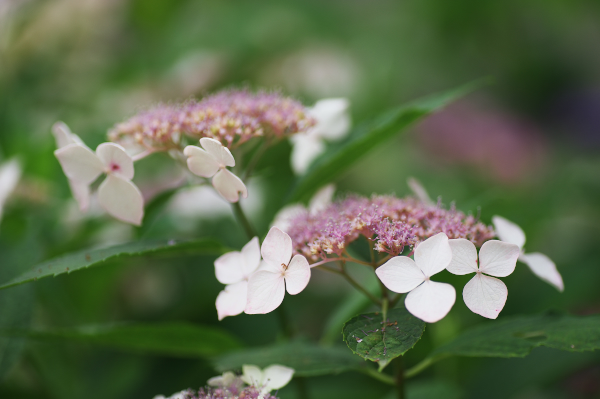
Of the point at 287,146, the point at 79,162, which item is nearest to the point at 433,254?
the point at 79,162

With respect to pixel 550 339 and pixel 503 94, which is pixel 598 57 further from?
pixel 550 339

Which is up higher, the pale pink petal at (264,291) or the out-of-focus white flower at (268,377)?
the pale pink petal at (264,291)

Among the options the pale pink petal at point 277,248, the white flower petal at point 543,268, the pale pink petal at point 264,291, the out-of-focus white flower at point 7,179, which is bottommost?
the white flower petal at point 543,268

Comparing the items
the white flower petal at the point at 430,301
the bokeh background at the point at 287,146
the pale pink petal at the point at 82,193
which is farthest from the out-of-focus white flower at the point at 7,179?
the white flower petal at the point at 430,301

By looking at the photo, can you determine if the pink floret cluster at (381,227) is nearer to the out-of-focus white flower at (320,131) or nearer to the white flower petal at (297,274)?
the white flower petal at (297,274)

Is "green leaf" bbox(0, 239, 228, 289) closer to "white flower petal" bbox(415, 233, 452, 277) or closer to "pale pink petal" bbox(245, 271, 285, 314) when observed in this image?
"pale pink petal" bbox(245, 271, 285, 314)

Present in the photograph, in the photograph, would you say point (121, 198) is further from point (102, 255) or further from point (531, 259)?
point (531, 259)

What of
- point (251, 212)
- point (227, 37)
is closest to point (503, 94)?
point (227, 37)
